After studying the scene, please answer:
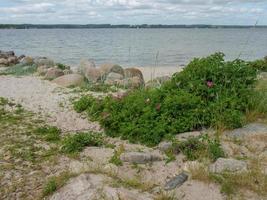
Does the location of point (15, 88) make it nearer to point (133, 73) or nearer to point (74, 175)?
point (133, 73)

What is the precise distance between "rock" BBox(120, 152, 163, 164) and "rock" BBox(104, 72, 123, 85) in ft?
21.3

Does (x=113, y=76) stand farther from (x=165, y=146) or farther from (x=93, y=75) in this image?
(x=165, y=146)

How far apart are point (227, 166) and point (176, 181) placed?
0.71 metres

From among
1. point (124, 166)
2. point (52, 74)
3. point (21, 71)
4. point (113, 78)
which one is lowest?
point (21, 71)

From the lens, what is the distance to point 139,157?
17.3 feet

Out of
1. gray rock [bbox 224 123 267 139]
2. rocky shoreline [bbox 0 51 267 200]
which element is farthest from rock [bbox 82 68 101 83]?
gray rock [bbox 224 123 267 139]

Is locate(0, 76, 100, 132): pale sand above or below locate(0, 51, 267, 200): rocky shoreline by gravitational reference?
below

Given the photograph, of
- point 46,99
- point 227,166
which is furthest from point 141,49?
point 227,166

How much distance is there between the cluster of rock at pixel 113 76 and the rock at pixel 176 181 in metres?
6.78

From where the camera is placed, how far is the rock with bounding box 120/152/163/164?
5238 mm

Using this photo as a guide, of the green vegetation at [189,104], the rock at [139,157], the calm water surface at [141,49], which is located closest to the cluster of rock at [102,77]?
the calm water surface at [141,49]

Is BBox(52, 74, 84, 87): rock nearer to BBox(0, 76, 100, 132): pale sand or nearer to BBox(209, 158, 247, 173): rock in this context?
BBox(0, 76, 100, 132): pale sand

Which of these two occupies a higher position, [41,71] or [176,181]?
[176,181]

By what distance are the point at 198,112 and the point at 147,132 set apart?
2.96ft
